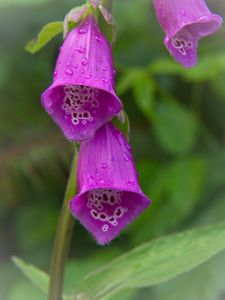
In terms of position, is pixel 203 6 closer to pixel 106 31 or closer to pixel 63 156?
pixel 106 31

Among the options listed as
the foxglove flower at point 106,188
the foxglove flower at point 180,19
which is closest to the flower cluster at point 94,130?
the foxglove flower at point 106,188

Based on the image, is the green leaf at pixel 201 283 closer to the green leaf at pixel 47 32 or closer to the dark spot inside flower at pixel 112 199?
the dark spot inside flower at pixel 112 199

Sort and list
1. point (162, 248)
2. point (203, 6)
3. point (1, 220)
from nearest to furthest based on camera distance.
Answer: point (203, 6), point (162, 248), point (1, 220)

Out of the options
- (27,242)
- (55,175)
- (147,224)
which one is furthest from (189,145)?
(27,242)

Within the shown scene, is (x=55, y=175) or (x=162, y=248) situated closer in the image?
(x=162, y=248)

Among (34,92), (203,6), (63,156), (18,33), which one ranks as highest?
(203,6)

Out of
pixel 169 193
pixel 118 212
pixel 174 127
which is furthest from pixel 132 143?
pixel 118 212
